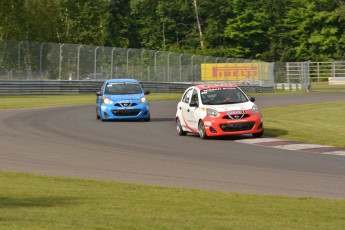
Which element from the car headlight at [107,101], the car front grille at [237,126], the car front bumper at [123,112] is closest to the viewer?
the car front grille at [237,126]

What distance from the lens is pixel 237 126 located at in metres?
23.2

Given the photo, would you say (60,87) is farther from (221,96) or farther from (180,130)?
(221,96)

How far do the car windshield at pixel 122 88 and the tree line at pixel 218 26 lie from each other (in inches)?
2496

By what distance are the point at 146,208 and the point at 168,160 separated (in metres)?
7.05

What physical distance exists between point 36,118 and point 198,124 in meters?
9.85

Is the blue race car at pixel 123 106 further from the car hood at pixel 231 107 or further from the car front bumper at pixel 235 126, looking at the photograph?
the car front bumper at pixel 235 126

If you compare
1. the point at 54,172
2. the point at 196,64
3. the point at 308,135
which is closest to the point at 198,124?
the point at 308,135

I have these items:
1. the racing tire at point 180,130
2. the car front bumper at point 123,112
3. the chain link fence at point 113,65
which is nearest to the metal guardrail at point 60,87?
the chain link fence at point 113,65

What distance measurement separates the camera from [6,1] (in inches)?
3150

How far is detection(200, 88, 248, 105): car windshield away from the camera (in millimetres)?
24528

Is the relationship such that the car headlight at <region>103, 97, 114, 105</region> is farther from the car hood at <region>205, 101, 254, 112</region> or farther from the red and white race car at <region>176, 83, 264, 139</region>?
the car hood at <region>205, 101, 254, 112</region>

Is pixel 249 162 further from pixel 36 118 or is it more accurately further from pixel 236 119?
pixel 36 118

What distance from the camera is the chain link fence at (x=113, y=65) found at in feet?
180

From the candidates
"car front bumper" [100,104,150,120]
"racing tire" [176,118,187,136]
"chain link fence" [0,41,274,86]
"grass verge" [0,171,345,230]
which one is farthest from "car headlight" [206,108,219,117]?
"chain link fence" [0,41,274,86]
